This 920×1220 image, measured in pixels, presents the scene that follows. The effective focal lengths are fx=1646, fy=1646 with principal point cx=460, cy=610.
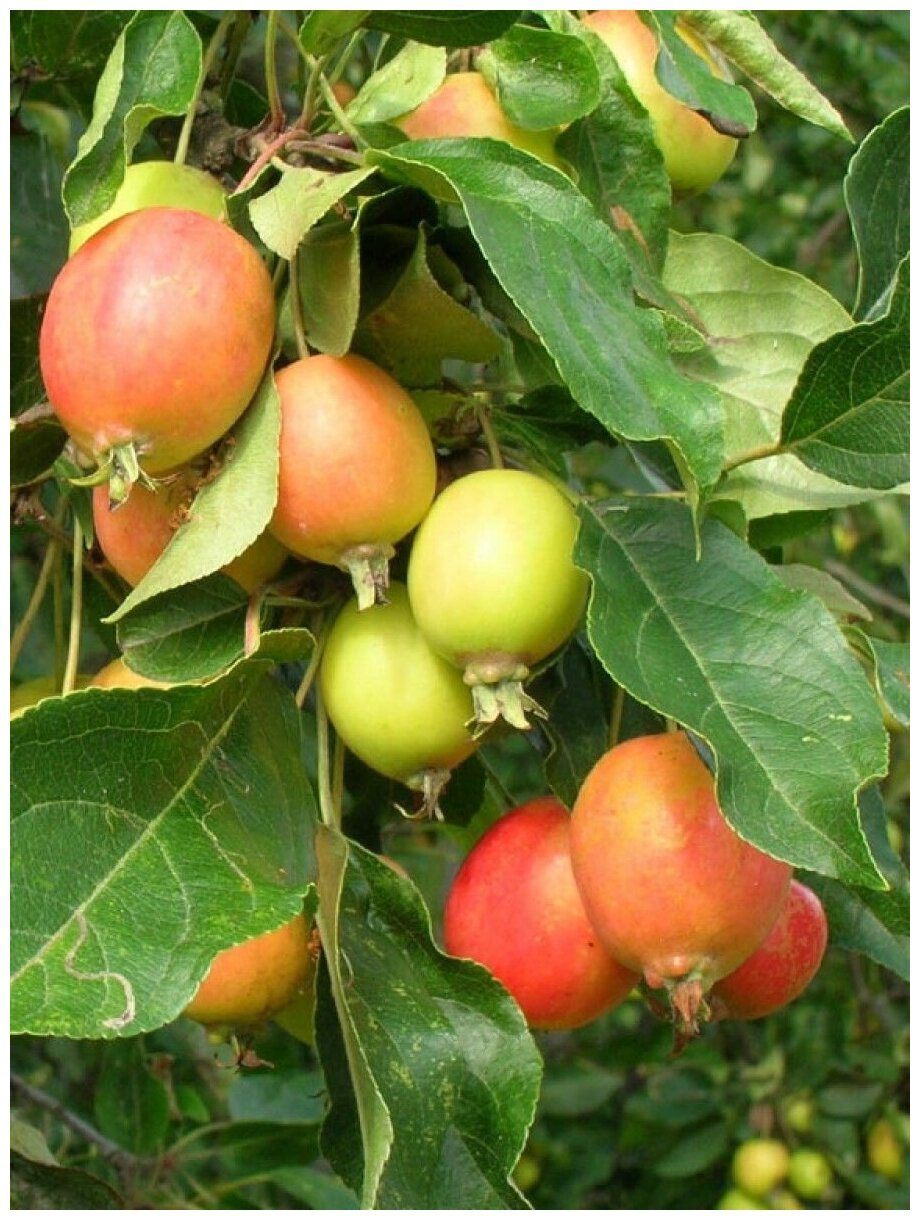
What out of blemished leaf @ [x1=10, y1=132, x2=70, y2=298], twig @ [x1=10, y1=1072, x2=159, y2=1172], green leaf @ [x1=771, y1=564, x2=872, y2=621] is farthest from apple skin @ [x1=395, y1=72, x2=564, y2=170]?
twig @ [x1=10, y1=1072, x2=159, y2=1172]

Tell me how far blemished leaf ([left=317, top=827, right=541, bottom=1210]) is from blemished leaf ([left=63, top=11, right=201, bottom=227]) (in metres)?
0.39

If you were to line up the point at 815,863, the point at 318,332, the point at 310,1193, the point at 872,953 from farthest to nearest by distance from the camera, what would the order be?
the point at 310,1193, the point at 872,953, the point at 318,332, the point at 815,863

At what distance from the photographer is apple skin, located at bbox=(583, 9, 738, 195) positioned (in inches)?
44.1

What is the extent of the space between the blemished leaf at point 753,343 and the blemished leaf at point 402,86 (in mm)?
232

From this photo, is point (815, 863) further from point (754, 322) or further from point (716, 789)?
point (754, 322)

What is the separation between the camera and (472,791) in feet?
3.98

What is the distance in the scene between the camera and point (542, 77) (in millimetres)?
1024

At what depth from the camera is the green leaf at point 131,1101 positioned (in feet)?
6.39

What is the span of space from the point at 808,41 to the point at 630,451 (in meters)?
1.98

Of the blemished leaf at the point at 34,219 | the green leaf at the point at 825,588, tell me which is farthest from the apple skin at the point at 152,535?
the blemished leaf at the point at 34,219

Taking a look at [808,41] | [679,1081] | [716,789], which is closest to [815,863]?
[716,789]

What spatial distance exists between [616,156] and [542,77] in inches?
2.8

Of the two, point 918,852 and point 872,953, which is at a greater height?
point 918,852

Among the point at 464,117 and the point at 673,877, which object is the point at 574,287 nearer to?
the point at 464,117
